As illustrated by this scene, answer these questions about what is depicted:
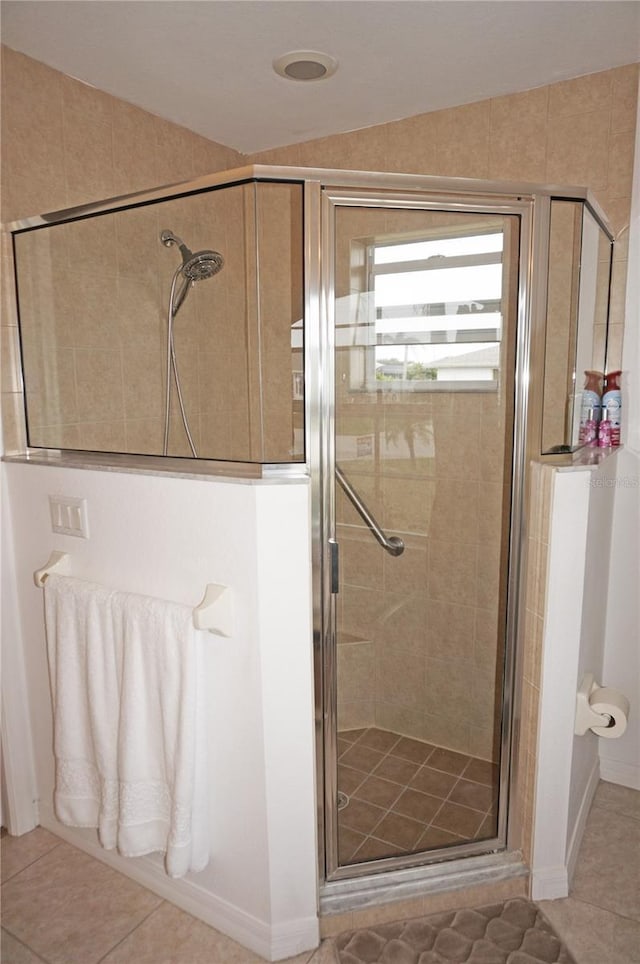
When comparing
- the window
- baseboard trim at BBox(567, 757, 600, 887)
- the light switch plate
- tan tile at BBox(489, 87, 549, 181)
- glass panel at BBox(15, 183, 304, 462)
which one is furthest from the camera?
tan tile at BBox(489, 87, 549, 181)

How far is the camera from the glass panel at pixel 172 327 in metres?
1.44

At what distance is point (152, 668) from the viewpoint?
1.62 meters

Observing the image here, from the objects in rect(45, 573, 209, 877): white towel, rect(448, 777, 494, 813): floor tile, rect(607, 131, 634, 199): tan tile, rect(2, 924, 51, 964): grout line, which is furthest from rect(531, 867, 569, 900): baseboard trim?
rect(607, 131, 634, 199): tan tile

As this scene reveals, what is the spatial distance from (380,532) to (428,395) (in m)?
0.39

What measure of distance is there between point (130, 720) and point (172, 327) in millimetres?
1029

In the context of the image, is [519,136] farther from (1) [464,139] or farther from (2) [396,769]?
(2) [396,769]

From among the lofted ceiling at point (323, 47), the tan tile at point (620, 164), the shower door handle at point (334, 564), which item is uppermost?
the lofted ceiling at point (323, 47)

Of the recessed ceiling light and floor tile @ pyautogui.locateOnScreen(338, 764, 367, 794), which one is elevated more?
the recessed ceiling light

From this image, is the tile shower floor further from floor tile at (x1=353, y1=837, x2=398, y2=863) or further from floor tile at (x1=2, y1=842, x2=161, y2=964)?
floor tile at (x1=2, y1=842, x2=161, y2=964)

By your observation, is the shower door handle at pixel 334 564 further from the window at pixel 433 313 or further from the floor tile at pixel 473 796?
the floor tile at pixel 473 796

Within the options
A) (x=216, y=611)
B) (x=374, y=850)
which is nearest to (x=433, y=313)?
(x=216, y=611)

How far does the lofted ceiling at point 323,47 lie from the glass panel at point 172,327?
0.63 metres

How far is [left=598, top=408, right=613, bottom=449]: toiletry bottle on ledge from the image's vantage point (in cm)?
202

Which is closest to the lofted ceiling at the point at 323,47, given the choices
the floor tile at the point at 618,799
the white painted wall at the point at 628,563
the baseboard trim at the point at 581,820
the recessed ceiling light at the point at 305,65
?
the recessed ceiling light at the point at 305,65
